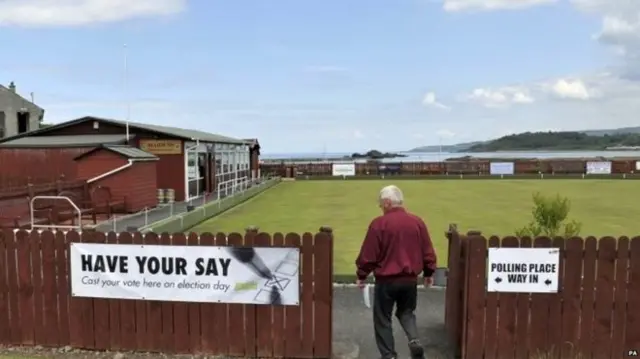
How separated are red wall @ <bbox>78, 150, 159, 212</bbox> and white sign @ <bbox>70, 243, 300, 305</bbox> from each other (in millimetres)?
12178

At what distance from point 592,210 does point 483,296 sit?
1634 centimetres

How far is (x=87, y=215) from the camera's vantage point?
1556 centimetres

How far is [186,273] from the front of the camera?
5.46 meters

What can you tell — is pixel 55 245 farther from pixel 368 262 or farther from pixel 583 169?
pixel 583 169

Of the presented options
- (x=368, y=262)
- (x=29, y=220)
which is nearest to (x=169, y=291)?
(x=368, y=262)

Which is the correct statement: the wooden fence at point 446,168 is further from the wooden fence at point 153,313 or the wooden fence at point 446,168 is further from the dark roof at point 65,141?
the wooden fence at point 153,313

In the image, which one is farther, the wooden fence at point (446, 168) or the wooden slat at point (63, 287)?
the wooden fence at point (446, 168)

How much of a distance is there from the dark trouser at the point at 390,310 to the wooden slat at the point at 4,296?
4.06 meters

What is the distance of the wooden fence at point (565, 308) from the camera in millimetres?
5086

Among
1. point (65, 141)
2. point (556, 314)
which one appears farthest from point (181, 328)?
point (65, 141)

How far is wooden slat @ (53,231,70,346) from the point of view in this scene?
5.61 m

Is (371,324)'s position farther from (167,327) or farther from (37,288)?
(37,288)

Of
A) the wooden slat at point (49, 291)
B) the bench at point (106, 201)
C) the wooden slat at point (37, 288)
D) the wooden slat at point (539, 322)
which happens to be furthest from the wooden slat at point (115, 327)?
the bench at point (106, 201)

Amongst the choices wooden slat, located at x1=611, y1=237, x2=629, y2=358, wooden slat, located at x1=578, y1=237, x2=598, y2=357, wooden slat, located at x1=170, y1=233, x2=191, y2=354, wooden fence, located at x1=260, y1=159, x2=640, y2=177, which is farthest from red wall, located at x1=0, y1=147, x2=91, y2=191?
wooden fence, located at x1=260, y1=159, x2=640, y2=177
